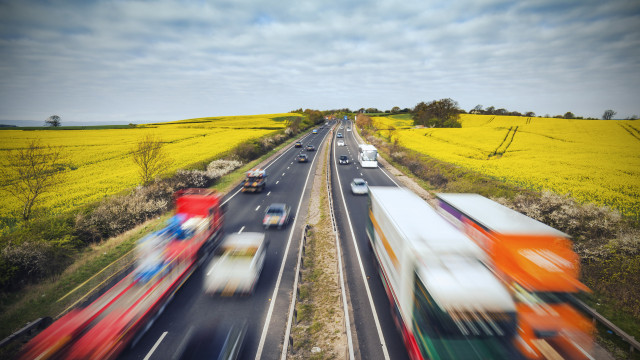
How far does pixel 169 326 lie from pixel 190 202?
639 centimetres

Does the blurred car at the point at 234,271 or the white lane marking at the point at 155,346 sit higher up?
the blurred car at the point at 234,271

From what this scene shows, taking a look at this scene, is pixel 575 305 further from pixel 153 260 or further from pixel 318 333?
pixel 153 260

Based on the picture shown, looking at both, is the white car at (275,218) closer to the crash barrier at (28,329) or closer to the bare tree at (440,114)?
the crash barrier at (28,329)

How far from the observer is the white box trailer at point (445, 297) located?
5125 millimetres

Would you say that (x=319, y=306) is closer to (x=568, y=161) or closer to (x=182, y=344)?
(x=182, y=344)

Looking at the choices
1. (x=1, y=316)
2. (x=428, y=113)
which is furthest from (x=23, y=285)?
(x=428, y=113)

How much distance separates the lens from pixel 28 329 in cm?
786

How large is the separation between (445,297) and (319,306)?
5.58 meters

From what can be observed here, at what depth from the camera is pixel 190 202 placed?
13.1 metres

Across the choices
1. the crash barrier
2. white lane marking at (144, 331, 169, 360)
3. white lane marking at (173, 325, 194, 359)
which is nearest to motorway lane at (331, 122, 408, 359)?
Result: white lane marking at (173, 325, 194, 359)

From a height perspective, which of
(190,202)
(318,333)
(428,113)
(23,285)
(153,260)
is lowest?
(318,333)

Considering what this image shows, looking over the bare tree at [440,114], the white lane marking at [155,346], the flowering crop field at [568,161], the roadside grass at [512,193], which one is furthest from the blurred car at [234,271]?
the bare tree at [440,114]

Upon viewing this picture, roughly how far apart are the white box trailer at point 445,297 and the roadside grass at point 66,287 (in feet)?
39.3

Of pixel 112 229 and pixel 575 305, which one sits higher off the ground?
pixel 575 305
